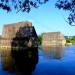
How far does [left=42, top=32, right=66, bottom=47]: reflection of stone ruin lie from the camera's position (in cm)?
14838

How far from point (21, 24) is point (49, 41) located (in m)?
46.5

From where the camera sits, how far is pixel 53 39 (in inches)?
5945

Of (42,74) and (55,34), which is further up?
(55,34)

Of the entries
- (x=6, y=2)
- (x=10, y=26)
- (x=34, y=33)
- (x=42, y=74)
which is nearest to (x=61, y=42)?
(x=10, y=26)

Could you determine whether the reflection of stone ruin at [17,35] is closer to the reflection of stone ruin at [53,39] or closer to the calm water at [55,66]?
the reflection of stone ruin at [53,39]

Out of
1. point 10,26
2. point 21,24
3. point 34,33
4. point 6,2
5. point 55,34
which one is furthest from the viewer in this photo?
point 55,34

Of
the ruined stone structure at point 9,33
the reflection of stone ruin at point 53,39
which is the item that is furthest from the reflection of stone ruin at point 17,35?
the reflection of stone ruin at point 53,39

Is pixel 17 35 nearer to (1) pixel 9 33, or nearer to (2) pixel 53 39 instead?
(1) pixel 9 33

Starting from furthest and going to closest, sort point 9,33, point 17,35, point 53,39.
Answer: point 53,39, point 9,33, point 17,35

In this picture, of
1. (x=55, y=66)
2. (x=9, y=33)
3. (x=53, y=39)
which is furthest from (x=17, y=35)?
(x=55, y=66)

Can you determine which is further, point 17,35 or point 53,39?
point 53,39

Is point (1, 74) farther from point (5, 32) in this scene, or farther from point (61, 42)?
point (61, 42)

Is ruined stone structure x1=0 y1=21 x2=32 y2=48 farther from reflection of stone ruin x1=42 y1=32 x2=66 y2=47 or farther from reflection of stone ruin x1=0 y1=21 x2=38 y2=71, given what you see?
reflection of stone ruin x1=42 y1=32 x2=66 y2=47

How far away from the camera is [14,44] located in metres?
107
